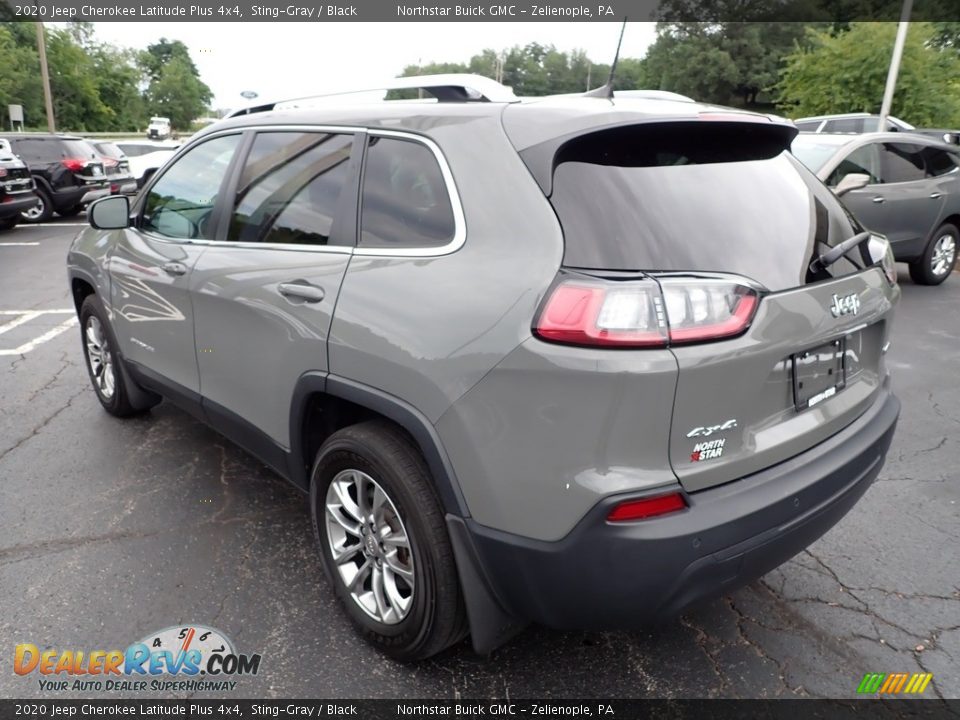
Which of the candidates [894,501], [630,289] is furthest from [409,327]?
[894,501]

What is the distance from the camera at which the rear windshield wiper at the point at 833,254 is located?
2.17 meters

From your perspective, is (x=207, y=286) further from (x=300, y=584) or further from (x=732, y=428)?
(x=732, y=428)

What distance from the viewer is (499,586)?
2.03 meters

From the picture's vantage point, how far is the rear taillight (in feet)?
5.85

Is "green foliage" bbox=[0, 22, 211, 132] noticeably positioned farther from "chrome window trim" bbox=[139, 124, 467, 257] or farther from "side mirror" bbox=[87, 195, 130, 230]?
"chrome window trim" bbox=[139, 124, 467, 257]

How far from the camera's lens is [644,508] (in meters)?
1.81

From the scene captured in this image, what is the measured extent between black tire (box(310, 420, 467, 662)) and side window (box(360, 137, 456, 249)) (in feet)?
1.98

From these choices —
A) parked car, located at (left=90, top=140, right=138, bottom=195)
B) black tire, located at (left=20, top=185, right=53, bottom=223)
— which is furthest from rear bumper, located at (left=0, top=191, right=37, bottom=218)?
parked car, located at (left=90, top=140, right=138, bottom=195)

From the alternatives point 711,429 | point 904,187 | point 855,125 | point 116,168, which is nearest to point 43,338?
point 711,429

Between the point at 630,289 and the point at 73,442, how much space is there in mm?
3671

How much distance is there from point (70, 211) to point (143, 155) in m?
5.09

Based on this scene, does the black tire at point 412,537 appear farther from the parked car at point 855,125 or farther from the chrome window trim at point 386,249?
the parked car at point 855,125

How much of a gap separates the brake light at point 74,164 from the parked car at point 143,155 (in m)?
2.67

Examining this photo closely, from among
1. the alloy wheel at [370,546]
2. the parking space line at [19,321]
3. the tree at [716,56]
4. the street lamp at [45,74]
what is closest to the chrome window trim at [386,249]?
the alloy wheel at [370,546]
